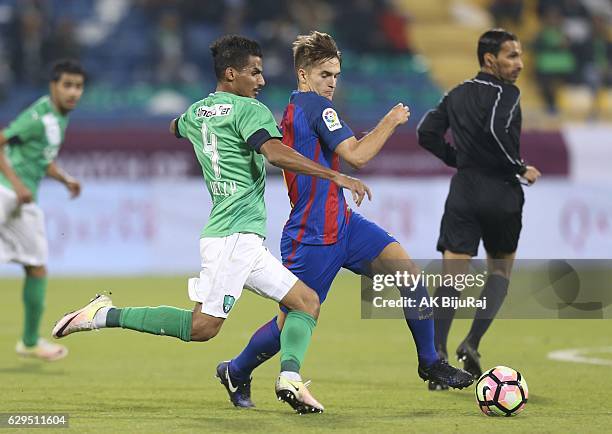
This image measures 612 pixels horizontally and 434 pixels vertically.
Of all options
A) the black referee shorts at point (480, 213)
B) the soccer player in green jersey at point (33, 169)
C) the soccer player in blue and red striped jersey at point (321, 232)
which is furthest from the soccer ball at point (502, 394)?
the soccer player in green jersey at point (33, 169)

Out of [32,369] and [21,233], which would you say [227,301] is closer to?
[32,369]

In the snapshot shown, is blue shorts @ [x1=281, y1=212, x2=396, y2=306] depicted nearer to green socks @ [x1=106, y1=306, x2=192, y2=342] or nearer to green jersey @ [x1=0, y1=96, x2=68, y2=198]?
green socks @ [x1=106, y1=306, x2=192, y2=342]

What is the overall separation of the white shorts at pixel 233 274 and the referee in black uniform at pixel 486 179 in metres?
1.85

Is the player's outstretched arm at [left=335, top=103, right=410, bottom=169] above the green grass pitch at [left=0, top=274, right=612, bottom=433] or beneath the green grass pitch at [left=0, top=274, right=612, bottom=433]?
above

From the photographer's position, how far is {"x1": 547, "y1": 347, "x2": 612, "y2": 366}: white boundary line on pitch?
878 cm

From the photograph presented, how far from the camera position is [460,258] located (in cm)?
791

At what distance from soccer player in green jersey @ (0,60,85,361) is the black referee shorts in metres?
3.24

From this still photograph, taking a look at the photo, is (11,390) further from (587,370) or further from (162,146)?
(162,146)

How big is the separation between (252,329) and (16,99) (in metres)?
9.22

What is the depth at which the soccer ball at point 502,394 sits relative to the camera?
6.29 metres

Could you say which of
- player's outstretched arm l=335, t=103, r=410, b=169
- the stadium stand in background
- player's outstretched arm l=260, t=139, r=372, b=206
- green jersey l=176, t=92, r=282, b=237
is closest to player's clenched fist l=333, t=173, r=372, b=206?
player's outstretched arm l=260, t=139, r=372, b=206

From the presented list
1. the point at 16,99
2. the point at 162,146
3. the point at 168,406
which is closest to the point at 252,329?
the point at 168,406

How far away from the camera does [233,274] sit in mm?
6324

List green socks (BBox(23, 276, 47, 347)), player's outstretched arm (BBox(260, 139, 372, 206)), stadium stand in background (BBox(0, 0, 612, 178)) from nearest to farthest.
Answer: player's outstretched arm (BBox(260, 139, 372, 206))
green socks (BBox(23, 276, 47, 347))
stadium stand in background (BBox(0, 0, 612, 178))
